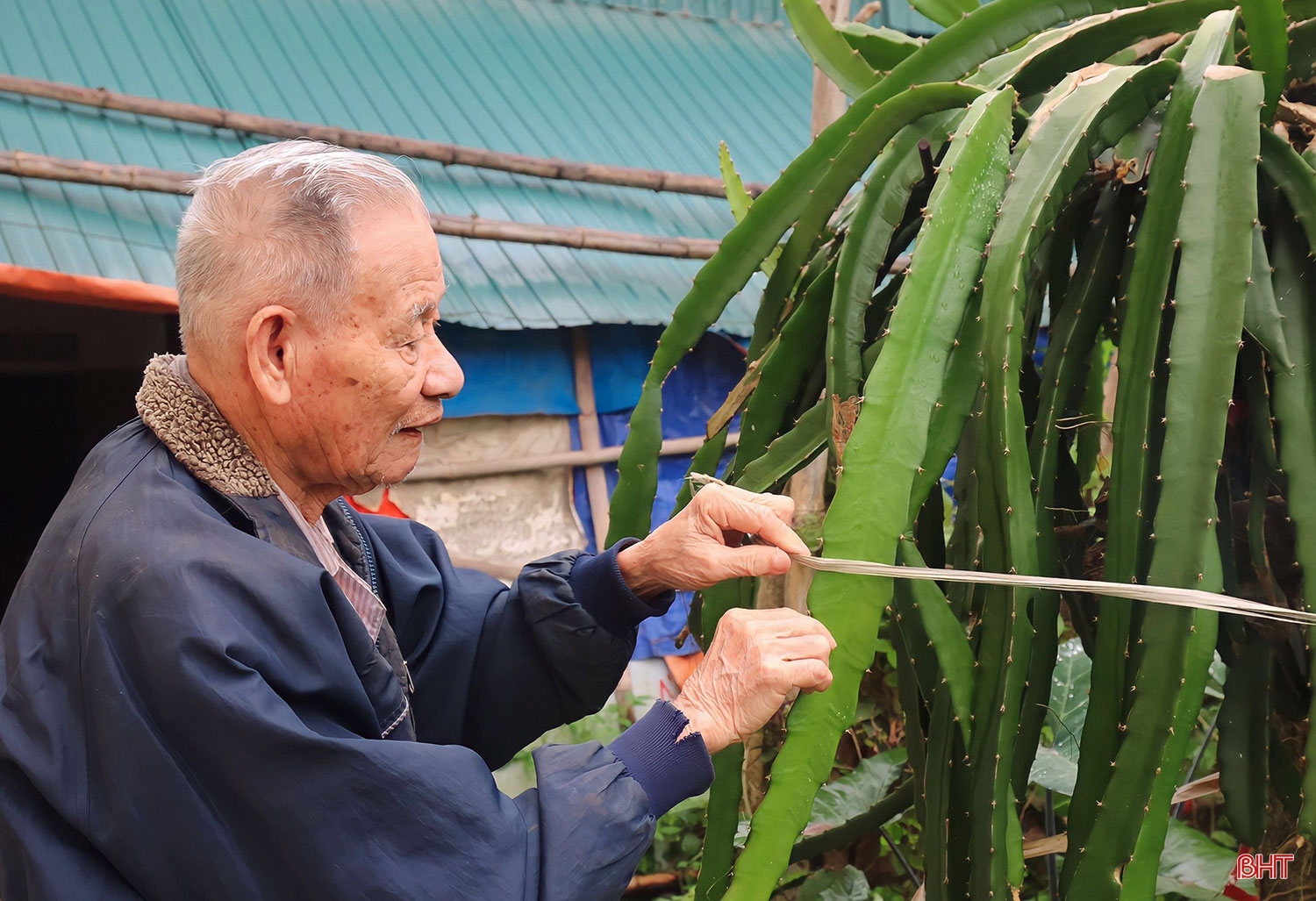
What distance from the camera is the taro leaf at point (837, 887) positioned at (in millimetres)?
2271

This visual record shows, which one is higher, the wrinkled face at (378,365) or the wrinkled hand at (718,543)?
the wrinkled face at (378,365)

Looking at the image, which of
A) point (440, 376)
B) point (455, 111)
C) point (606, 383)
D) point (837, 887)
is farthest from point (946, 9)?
point (455, 111)

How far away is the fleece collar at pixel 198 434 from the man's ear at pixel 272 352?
0.21 ft

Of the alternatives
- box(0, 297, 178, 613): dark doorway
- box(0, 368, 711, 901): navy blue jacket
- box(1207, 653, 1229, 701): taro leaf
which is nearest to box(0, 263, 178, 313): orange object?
box(0, 297, 178, 613): dark doorway

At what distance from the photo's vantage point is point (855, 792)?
2.23 metres

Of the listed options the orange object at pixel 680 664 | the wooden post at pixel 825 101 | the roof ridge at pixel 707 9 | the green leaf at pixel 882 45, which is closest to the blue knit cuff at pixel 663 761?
the green leaf at pixel 882 45

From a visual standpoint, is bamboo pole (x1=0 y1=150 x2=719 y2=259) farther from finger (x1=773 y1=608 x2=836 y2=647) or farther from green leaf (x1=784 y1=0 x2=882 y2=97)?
finger (x1=773 y1=608 x2=836 y2=647)

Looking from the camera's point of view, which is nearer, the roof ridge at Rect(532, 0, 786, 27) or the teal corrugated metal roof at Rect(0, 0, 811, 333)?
the teal corrugated metal roof at Rect(0, 0, 811, 333)

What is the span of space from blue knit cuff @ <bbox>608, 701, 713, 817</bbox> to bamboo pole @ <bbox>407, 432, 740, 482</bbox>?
2426 mm

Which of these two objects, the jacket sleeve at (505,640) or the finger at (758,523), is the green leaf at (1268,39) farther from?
the jacket sleeve at (505,640)

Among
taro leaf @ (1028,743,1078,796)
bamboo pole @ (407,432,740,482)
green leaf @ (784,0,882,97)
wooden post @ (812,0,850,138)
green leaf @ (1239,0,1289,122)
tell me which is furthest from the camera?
bamboo pole @ (407,432,740,482)

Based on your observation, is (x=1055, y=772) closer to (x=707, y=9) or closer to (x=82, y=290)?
(x=82, y=290)

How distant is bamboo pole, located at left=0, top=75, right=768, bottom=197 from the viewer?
10.1 ft

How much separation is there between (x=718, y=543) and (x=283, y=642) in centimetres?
49
